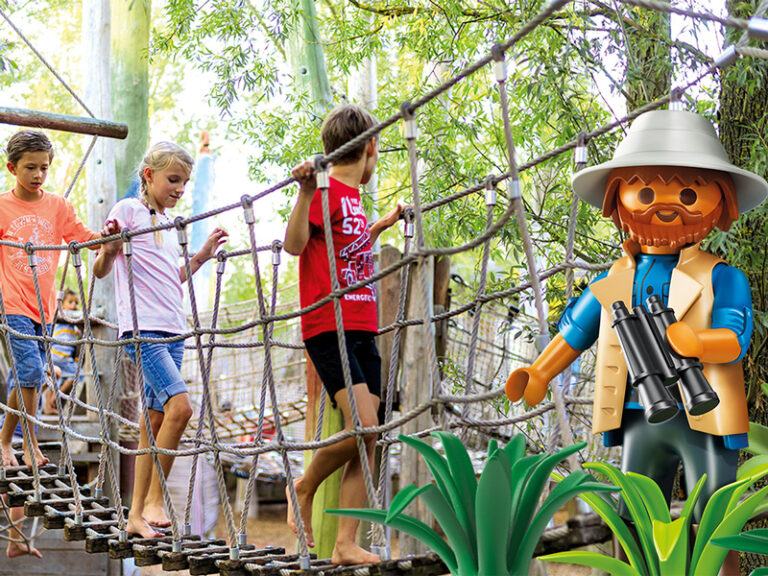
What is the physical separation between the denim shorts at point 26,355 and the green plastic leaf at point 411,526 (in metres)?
1.79

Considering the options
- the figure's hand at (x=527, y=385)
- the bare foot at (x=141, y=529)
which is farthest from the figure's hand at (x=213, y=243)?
the figure's hand at (x=527, y=385)

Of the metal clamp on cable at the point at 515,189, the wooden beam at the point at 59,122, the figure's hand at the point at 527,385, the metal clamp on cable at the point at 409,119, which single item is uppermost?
the wooden beam at the point at 59,122

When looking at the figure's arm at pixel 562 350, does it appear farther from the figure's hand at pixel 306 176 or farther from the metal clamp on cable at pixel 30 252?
the metal clamp on cable at pixel 30 252

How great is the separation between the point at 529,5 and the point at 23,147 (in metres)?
1.61

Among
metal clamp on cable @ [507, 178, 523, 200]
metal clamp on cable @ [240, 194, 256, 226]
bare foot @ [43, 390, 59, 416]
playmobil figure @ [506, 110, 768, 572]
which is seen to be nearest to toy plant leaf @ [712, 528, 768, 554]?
playmobil figure @ [506, 110, 768, 572]

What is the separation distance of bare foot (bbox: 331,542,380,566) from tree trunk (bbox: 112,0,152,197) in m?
3.73

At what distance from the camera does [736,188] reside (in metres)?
1.41

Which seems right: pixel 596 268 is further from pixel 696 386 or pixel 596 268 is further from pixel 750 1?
pixel 750 1

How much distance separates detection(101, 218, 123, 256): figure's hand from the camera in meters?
2.28

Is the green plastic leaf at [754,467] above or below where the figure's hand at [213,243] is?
below

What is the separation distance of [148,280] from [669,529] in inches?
61.0

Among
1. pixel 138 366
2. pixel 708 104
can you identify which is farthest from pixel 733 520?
pixel 708 104

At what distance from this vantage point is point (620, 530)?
128 centimetres

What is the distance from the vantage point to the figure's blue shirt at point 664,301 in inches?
51.5
